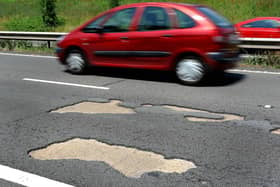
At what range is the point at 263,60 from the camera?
9961 millimetres

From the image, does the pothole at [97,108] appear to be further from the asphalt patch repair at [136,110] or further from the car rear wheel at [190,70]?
the car rear wheel at [190,70]

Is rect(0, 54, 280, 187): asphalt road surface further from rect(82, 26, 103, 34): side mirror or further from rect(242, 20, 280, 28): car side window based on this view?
rect(242, 20, 280, 28): car side window

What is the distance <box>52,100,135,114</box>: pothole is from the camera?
5.96 metres

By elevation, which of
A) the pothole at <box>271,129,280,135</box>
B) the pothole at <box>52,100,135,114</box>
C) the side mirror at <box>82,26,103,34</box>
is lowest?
the pothole at <box>52,100,135,114</box>

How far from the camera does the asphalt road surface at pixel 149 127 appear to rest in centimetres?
372

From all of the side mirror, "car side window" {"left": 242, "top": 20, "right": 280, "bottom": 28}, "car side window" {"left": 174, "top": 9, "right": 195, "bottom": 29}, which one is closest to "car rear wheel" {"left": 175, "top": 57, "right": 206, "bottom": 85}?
"car side window" {"left": 174, "top": 9, "right": 195, "bottom": 29}

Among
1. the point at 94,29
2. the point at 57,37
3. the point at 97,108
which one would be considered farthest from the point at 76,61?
the point at 57,37

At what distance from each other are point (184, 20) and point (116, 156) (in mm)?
4120

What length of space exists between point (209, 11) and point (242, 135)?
3.81 meters

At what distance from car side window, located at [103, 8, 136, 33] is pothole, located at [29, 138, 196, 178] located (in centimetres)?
405

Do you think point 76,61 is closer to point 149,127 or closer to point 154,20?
point 154,20

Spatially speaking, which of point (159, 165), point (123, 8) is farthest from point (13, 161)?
point (123, 8)

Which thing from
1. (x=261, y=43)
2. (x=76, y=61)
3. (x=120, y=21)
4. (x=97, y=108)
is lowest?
(x=97, y=108)

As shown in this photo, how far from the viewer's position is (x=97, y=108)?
243 inches
